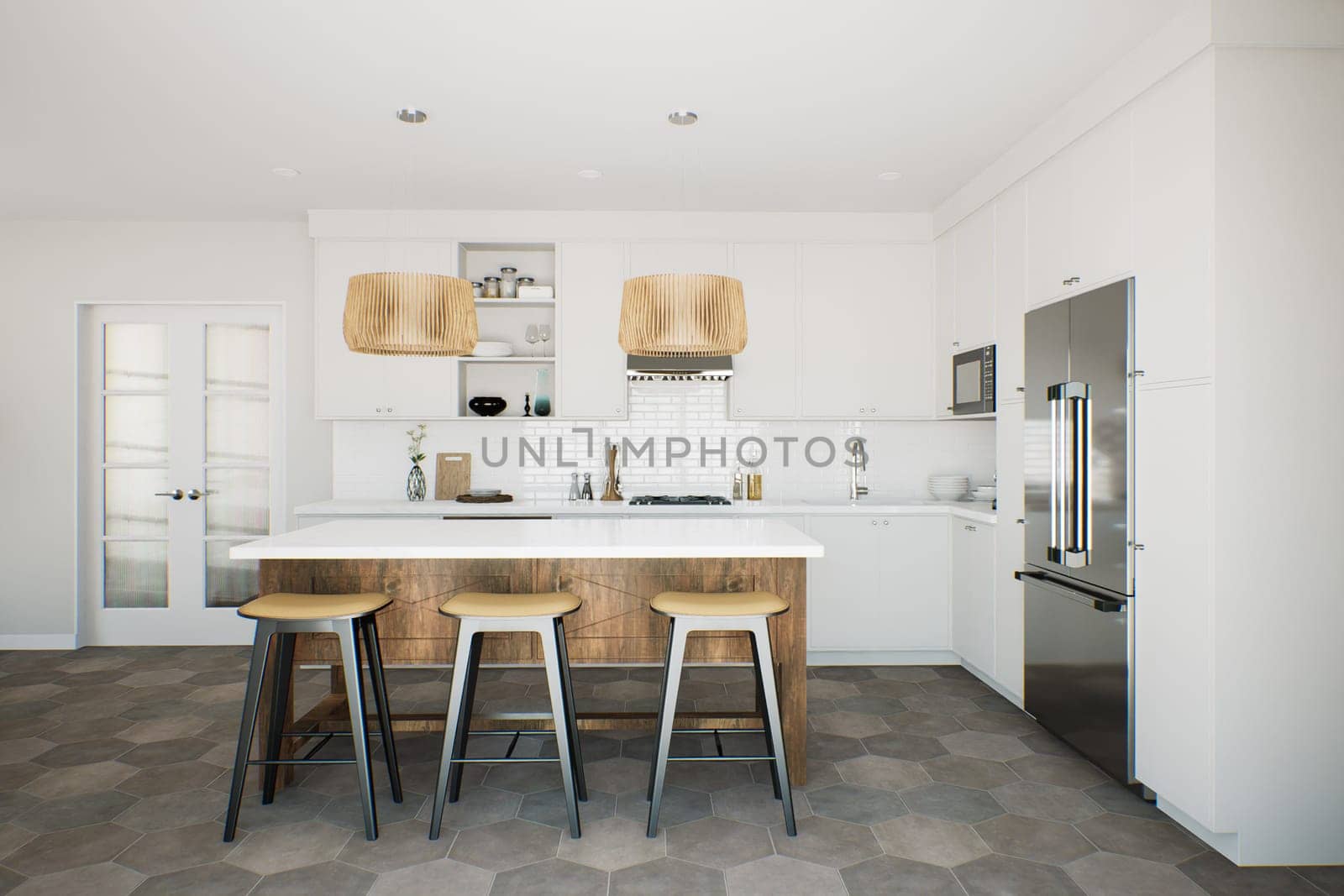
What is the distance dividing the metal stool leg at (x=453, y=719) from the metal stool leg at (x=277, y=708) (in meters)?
0.71

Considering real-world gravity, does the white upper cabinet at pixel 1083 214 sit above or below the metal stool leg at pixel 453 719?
above

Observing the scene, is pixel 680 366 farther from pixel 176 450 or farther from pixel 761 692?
pixel 176 450

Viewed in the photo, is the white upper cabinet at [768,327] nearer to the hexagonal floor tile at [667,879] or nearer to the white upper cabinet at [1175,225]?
the white upper cabinet at [1175,225]

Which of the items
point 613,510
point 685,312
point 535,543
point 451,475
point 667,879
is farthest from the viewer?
point 451,475

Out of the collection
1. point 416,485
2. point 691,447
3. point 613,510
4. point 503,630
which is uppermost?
point 691,447

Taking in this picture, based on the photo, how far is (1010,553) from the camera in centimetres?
365

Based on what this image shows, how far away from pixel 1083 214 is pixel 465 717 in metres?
3.19

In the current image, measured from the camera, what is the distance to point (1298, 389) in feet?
7.64

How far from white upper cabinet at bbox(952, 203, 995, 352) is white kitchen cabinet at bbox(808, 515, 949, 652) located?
1.13 meters

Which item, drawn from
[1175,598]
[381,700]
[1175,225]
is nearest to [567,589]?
[381,700]

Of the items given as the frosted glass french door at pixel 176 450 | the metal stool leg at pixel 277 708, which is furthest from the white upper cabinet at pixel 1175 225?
the frosted glass french door at pixel 176 450

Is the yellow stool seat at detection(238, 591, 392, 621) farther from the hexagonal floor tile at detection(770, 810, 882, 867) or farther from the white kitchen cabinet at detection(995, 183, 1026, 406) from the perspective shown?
the white kitchen cabinet at detection(995, 183, 1026, 406)

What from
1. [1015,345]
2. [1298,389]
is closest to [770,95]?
[1015,345]

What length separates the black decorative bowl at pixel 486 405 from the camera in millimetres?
4758
